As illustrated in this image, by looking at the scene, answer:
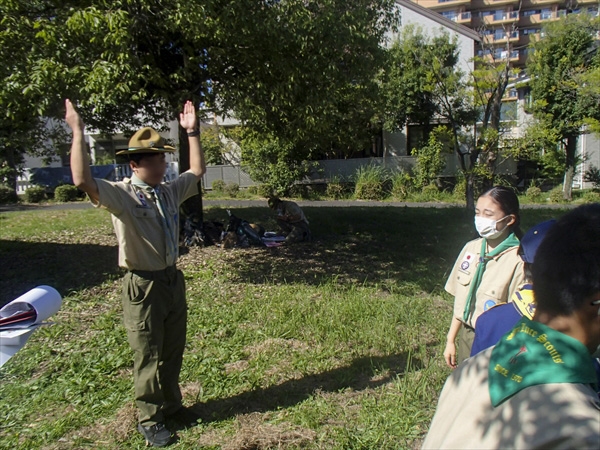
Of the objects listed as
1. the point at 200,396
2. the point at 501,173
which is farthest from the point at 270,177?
the point at 200,396

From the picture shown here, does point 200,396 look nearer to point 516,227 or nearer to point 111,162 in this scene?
point 516,227

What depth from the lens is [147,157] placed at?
2959mm

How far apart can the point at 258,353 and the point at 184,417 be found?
106cm

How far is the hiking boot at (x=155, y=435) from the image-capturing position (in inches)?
116

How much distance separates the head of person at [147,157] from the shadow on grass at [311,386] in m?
1.70

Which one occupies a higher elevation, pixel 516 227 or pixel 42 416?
pixel 516 227

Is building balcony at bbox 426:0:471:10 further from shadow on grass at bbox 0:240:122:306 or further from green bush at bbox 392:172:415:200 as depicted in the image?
shadow on grass at bbox 0:240:122:306

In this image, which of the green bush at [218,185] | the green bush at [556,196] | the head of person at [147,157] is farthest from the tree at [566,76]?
the head of person at [147,157]

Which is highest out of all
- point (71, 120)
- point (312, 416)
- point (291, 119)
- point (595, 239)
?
point (291, 119)

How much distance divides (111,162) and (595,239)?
27.6 m

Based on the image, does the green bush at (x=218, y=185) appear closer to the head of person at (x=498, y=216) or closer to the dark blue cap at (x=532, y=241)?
the head of person at (x=498, y=216)

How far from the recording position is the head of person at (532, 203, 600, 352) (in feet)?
3.30

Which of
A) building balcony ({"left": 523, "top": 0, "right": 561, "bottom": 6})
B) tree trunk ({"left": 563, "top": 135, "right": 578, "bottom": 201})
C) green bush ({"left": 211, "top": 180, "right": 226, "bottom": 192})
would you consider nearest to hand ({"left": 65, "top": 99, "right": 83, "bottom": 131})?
tree trunk ({"left": 563, "top": 135, "right": 578, "bottom": 201})

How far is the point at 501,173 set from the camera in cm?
2056
